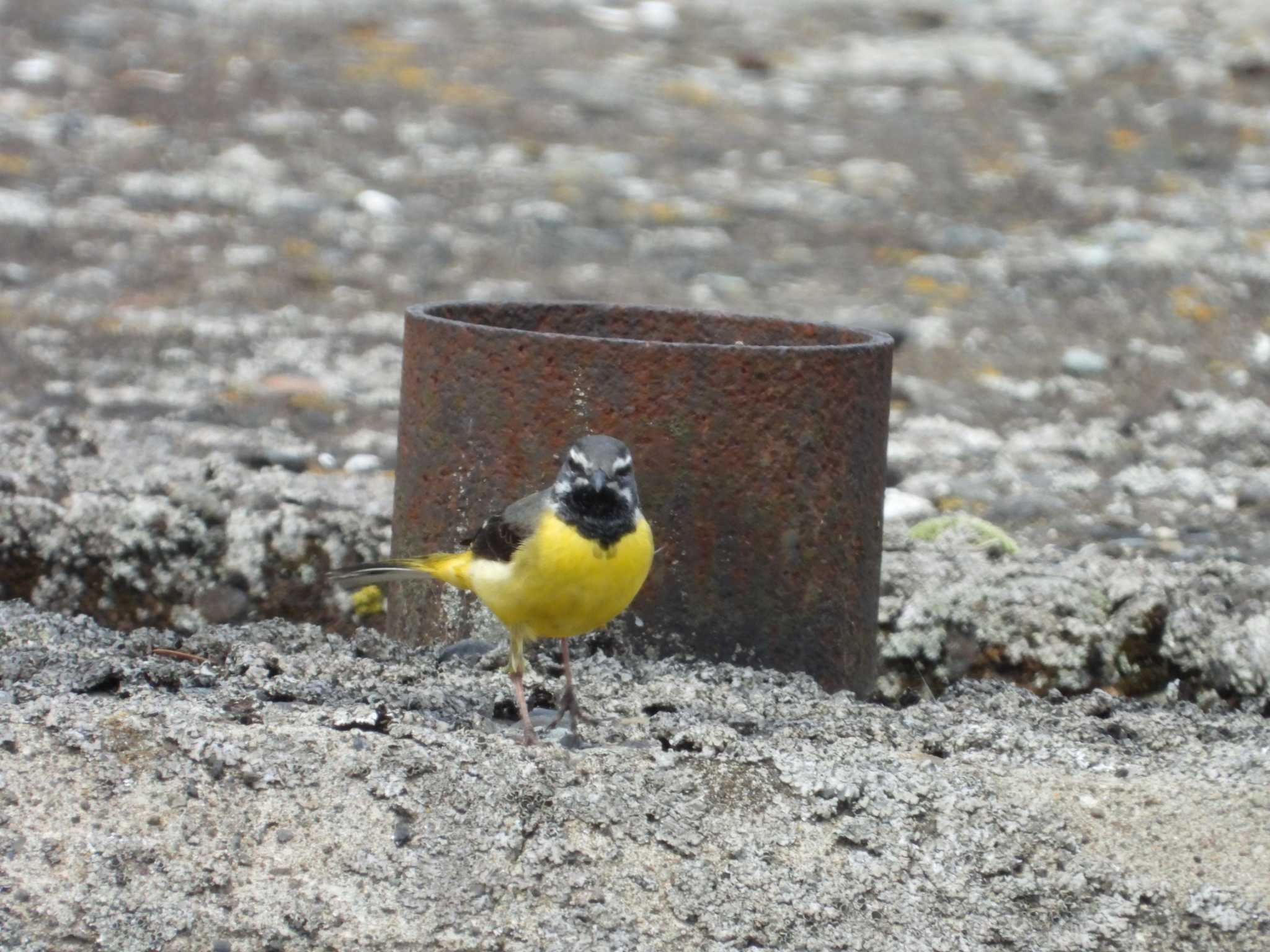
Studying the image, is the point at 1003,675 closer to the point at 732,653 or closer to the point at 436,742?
the point at 732,653

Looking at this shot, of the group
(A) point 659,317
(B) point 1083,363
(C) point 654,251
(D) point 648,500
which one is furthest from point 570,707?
(C) point 654,251

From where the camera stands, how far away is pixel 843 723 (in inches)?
120

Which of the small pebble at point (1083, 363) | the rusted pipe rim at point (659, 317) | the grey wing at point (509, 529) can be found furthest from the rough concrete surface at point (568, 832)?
the small pebble at point (1083, 363)

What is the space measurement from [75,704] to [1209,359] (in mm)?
4932

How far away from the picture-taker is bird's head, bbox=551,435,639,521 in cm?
302

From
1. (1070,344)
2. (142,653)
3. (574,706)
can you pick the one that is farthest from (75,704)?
(1070,344)

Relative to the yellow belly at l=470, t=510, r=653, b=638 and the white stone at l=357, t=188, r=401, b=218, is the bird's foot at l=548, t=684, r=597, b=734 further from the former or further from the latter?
the white stone at l=357, t=188, r=401, b=218

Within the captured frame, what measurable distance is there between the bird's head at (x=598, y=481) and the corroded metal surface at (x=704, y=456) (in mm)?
261

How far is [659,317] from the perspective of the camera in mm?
3900

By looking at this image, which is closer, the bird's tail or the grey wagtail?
the grey wagtail

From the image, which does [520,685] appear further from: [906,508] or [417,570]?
[906,508]

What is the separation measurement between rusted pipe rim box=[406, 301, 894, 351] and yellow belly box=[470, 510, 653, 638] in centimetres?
64

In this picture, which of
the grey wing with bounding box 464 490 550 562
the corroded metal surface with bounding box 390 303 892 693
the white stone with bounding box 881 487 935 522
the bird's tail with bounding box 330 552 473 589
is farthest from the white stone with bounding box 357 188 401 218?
the grey wing with bounding box 464 490 550 562

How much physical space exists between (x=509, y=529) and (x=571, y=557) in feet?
0.59
